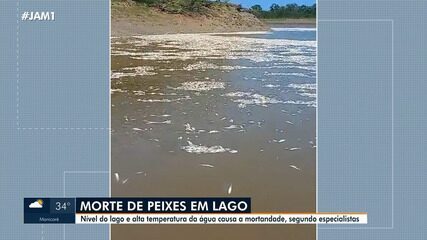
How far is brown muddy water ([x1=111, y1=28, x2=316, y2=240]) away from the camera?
2.91m

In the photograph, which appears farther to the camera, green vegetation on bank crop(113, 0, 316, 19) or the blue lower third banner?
green vegetation on bank crop(113, 0, 316, 19)

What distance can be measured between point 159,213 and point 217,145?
1.11m

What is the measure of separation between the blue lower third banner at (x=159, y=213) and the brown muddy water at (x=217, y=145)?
0.04 meters

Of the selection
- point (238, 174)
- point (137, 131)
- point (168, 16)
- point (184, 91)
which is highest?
point (168, 16)

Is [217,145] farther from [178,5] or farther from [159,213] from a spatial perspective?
[178,5]

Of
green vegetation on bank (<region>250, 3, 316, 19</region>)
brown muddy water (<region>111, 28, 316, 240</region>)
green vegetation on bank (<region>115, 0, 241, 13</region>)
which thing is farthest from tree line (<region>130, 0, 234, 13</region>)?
brown muddy water (<region>111, 28, 316, 240</region>)

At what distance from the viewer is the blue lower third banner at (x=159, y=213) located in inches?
104

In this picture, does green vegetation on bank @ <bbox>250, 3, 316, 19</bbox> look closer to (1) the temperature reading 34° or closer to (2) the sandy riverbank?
(2) the sandy riverbank

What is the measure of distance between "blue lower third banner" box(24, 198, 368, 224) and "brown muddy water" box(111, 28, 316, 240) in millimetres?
42

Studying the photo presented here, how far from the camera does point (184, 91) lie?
5449mm

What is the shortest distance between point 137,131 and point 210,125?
0.60 m

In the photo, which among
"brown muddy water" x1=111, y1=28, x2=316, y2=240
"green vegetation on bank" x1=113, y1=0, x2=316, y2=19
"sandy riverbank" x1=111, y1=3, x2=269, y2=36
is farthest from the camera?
"green vegetation on bank" x1=113, y1=0, x2=316, y2=19

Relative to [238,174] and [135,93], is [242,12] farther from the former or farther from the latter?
[238,174]

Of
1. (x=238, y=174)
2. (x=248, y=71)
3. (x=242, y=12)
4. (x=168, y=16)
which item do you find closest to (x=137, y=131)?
(x=238, y=174)
